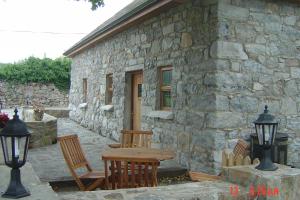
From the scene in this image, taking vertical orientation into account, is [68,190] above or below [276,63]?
below

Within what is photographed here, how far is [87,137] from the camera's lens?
430 inches

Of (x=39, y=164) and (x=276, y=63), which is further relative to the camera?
(x=39, y=164)

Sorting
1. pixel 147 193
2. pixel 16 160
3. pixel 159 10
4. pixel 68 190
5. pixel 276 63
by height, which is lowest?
pixel 68 190

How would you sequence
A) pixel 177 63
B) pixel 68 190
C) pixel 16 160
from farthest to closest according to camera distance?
pixel 177 63 < pixel 68 190 < pixel 16 160

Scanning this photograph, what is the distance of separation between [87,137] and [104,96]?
1.41 m

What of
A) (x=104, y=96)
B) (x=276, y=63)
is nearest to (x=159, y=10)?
(x=276, y=63)

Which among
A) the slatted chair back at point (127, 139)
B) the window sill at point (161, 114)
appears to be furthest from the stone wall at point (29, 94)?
the slatted chair back at point (127, 139)

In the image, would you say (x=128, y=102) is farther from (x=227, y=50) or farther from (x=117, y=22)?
(x=227, y=50)

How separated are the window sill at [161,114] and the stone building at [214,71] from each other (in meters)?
0.01

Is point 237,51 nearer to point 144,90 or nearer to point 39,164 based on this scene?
point 144,90

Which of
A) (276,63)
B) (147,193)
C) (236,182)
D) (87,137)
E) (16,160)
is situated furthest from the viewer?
(87,137)

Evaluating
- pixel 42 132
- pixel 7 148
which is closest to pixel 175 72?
pixel 42 132

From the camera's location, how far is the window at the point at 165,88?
24.3 feet

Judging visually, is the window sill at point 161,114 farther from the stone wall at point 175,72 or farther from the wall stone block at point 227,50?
the wall stone block at point 227,50
